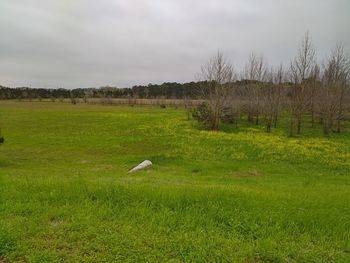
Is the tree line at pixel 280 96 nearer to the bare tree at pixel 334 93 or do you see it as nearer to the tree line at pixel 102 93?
the bare tree at pixel 334 93

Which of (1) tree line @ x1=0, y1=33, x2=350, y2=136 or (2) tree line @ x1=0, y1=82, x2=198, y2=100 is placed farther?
(2) tree line @ x1=0, y1=82, x2=198, y2=100

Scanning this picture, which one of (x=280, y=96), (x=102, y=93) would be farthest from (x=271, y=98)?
(x=102, y=93)

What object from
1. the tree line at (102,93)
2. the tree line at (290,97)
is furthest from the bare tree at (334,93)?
the tree line at (102,93)

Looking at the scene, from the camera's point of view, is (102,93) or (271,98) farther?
(102,93)

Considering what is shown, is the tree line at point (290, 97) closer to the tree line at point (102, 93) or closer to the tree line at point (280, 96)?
the tree line at point (280, 96)

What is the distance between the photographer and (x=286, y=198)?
20.5 feet

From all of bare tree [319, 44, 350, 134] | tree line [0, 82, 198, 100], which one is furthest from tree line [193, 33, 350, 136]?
tree line [0, 82, 198, 100]

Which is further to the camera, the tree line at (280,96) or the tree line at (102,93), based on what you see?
the tree line at (102,93)

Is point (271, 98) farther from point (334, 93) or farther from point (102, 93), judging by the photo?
point (102, 93)

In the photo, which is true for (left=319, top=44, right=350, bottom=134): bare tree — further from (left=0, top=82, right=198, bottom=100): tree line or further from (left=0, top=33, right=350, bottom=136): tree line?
(left=0, top=82, right=198, bottom=100): tree line

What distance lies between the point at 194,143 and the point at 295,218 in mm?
17836

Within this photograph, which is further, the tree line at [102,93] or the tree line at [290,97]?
the tree line at [102,93]

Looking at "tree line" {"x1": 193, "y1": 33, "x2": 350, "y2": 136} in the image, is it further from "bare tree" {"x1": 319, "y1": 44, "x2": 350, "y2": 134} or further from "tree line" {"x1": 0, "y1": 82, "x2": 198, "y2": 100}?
"tree line" {"x1": 0, "y1": 82, "x2": 198, "y2": 100}

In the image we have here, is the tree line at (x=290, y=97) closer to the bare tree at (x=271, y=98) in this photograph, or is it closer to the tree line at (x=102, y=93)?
the bare tree at (x=271, y=98)
